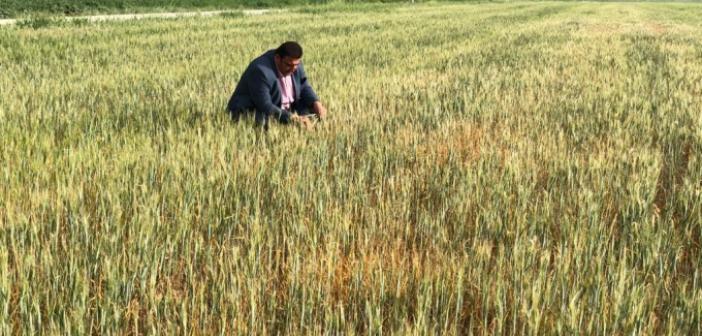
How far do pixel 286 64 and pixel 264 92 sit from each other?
0.27 metres

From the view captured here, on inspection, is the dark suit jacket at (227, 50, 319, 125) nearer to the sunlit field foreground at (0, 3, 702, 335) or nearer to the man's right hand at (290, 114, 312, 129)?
the man's right hand at (290, 114, 312, 129)

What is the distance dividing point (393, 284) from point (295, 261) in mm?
358

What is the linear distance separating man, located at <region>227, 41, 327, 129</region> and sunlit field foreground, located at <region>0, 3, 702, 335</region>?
25 cm

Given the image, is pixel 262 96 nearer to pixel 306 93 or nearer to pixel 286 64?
pixel 286 64

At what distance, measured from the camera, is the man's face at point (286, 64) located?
447cm

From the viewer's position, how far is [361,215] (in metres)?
2.61

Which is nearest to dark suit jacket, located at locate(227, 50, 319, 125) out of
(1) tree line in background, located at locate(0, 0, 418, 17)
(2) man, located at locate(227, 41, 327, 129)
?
(2) man, located at locate(227, 41, 327, 129)

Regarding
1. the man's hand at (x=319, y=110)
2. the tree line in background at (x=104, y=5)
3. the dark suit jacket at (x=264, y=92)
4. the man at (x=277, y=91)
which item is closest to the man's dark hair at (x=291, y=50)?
the man at (x=277, y=91)

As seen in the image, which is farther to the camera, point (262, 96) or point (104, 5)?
point (104, 5)

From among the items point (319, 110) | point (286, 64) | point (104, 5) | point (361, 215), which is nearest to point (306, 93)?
point (319, 110)

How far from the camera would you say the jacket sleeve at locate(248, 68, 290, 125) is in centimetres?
452

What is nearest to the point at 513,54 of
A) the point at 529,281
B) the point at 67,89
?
the point at 67,89

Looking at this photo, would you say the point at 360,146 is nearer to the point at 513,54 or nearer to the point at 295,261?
the point at 295,261

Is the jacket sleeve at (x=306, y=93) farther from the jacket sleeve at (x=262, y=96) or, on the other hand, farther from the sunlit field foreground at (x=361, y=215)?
the jacket sleeve at (x=262, y=96)
